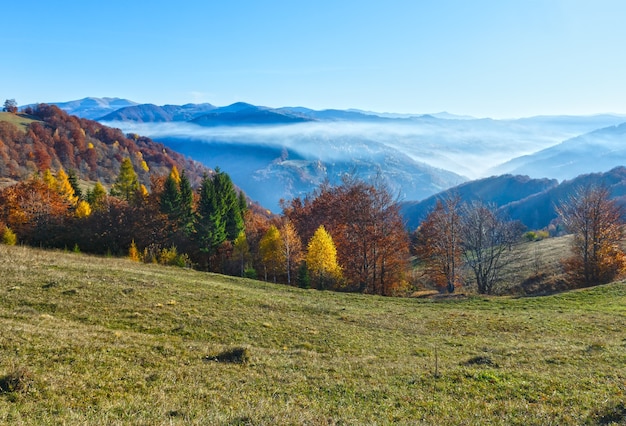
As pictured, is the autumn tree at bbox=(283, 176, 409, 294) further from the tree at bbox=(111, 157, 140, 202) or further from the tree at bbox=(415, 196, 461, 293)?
the tree at bbox=(111, 157, 140, 202)

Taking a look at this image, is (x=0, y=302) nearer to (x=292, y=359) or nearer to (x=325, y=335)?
(x=292, y=359)

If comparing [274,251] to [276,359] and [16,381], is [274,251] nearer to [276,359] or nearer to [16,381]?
[276,359]

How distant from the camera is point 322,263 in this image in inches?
2346

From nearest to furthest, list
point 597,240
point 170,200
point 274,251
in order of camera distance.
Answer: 1. point 597,240
2. point 274,251
3. point 170,200

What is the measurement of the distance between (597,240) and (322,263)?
40942mm

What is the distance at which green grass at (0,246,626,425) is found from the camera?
12148mm

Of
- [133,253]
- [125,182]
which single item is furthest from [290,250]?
[125,182]

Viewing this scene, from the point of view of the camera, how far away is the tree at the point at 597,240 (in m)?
55.8

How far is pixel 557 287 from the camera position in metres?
59.2

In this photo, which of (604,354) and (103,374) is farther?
(604,354)

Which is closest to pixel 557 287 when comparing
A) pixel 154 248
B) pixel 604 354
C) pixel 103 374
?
pixel 604 354

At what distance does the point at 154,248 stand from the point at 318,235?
1307 inches

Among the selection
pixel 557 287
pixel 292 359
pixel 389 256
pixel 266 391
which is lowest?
pixel 557 287

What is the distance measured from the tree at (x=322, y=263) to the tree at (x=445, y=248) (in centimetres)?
1462
